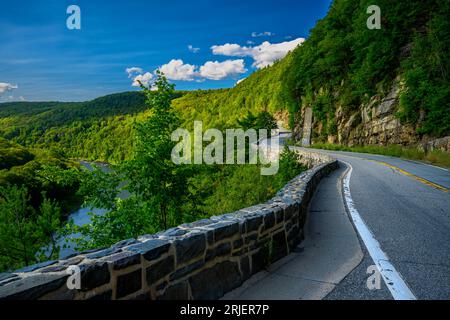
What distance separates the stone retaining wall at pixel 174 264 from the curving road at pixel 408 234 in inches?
43.2

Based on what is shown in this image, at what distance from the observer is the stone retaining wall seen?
6.83ft

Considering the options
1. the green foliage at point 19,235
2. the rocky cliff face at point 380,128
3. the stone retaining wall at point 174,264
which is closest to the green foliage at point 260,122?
the rocky cliff face at point 380,128

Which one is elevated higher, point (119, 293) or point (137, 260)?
point (137, 260)

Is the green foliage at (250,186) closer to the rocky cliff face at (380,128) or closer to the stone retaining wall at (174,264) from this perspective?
the rocky cliff face at (380,128)

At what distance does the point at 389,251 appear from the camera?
4.48m

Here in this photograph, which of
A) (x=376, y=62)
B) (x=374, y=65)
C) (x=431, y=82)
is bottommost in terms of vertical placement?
(x=431, y=82)

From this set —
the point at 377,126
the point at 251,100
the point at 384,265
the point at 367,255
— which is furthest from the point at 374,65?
the point at 251,100

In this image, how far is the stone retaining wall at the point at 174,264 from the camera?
2082 millimetres

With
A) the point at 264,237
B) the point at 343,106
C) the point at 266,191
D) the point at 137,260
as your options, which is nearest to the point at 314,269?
→ the point at 264,237

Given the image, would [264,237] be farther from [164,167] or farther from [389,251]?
[164,167]

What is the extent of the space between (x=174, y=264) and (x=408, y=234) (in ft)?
14.8

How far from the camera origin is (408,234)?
5262 millimetres

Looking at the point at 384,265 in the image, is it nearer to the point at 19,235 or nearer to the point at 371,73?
the point at 19,235
